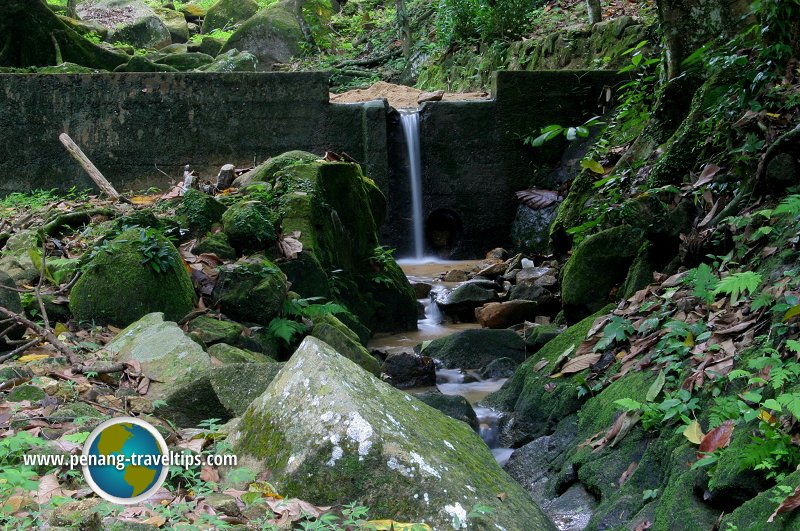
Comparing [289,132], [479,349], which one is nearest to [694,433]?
[479,349]

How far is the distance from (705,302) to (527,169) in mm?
7040

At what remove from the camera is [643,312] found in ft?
17.3

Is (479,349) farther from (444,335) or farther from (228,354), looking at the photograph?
(228,354)

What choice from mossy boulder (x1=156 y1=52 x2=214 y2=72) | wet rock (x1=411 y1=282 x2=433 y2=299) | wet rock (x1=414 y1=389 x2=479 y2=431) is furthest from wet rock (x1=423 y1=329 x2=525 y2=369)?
mossy boulder (x1=156 y1=52 x2=214 y2=72)

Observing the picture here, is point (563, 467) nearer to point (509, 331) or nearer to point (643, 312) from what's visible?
point (643, 312)

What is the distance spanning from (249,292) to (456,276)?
4597 mm

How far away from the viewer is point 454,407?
18.0 feet

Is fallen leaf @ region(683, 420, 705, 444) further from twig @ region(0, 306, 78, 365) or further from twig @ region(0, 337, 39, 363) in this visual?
twig @ region(0, 337, 39, 363)

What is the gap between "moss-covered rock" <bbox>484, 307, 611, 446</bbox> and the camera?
5199 mm

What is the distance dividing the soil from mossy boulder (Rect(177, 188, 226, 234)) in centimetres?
525

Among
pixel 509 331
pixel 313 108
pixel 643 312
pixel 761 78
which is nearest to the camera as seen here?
pixel 643 312

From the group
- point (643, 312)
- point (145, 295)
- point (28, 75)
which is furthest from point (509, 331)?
Result: point (28, 75)

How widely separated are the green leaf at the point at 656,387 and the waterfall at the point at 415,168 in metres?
7.64

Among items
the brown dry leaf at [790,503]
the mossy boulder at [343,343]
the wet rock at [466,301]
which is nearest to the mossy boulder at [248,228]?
the mossy boulder at [343,343]
